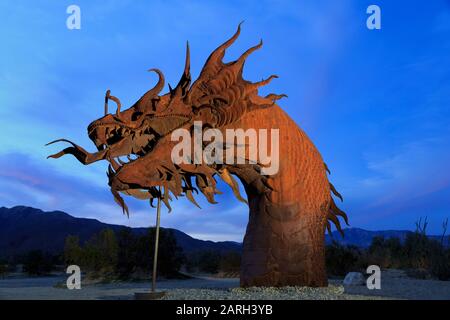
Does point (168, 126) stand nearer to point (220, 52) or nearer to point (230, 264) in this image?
point (220, 52)

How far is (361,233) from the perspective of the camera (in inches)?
4798

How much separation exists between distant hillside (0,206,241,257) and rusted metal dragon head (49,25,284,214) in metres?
48.3

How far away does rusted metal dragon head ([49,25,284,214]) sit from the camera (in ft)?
24.9

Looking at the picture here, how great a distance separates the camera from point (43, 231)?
202 ft

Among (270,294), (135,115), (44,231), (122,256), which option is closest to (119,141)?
(135,115)

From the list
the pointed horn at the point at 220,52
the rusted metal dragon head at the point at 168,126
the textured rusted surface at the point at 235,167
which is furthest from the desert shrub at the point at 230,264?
the pointed horn at the point at 220,52

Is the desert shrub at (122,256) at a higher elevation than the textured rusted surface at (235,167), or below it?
below

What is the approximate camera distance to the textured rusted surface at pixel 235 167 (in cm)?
765

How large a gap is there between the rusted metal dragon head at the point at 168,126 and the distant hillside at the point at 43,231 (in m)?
48.3

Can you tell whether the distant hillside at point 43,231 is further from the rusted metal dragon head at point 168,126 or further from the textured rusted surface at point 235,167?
the rusted metal dragon head at point 168,126

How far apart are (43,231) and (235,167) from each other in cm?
5903
